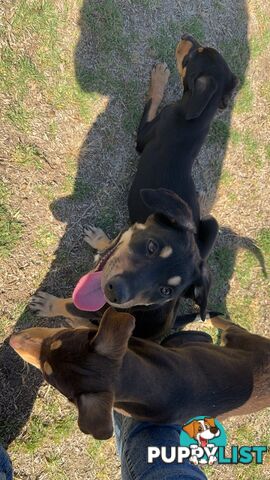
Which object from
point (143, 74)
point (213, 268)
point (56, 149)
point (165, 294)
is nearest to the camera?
point (165, 294)

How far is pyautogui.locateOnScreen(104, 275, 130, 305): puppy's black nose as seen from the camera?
3.68m

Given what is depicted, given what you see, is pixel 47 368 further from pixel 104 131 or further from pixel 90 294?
pixel 104 131

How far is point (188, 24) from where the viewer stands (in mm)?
5859

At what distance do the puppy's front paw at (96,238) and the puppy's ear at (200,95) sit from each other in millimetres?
1588

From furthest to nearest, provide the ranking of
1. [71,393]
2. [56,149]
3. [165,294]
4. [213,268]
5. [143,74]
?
[213,268] < [143,74] < [56,149] < [165,294] < [71,393]

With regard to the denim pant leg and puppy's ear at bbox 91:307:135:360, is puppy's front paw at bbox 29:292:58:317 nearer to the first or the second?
the denim pant leg

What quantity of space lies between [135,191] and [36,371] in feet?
7.31

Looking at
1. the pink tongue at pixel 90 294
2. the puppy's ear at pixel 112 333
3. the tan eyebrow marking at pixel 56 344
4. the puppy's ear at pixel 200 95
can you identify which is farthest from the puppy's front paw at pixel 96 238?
the puppy's ear at pixel 112 333

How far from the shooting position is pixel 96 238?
5.20m

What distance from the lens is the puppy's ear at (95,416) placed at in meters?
3.12

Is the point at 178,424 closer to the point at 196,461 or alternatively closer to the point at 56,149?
the point at 196,461

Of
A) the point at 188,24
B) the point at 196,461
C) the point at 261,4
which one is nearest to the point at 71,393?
the point at 196,461

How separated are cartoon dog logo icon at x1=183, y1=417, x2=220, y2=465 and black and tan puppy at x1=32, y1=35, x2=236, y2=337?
1154 millimetres

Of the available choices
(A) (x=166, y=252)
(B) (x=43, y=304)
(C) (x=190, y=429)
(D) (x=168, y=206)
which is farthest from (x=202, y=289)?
(B) (x=43, y=304)
